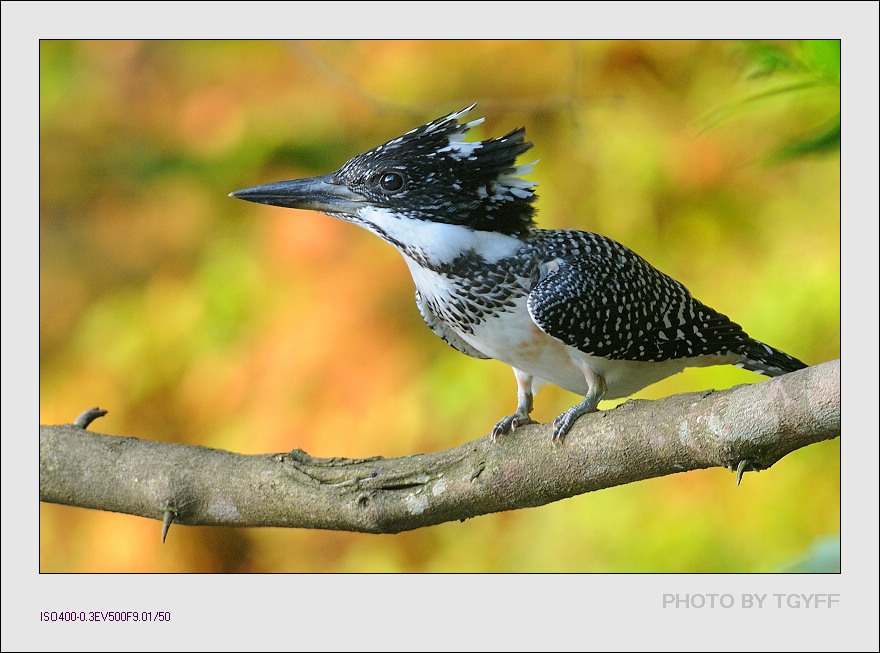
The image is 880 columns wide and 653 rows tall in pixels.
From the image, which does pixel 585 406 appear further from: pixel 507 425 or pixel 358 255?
pixel 358 255

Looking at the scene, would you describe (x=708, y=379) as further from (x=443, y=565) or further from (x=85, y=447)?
(x=85, y=447)

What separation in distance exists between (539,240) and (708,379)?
1012mm

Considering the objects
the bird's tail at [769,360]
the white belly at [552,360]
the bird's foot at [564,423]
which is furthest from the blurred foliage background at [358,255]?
the bird's foot at [564,423]

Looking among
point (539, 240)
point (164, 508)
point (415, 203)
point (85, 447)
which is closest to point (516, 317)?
point (539, 240)

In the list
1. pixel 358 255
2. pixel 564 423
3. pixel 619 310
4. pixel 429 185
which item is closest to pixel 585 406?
pixel 564 423

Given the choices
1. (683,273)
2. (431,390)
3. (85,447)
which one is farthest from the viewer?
(431,390)

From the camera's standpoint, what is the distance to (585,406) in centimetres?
151

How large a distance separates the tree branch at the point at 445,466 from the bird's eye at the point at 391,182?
501 mm

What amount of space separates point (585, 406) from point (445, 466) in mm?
279

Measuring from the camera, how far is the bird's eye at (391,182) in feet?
5.07

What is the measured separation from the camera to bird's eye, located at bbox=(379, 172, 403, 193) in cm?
154

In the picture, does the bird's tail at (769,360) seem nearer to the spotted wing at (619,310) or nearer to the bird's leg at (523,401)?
the spotted wing at (619,310)

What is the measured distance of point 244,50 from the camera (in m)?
2.97

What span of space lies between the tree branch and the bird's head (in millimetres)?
437
